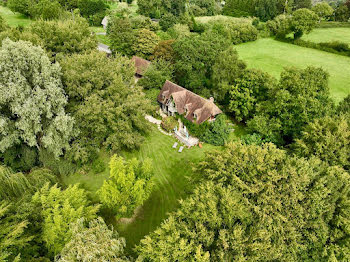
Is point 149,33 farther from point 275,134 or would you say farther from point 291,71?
point 275,134

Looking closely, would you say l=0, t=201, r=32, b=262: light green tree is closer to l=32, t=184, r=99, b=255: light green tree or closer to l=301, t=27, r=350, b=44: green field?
l=32, t=184, r=99, b=255: light green tree

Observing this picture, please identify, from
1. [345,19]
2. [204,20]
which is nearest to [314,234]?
[204,20]

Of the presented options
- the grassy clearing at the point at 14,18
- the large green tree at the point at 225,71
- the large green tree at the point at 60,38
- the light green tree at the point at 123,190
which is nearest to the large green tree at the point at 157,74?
the large green tree at the point at 225,71

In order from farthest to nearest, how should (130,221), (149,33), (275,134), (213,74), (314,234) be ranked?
(149,33)
(213,74)
(275,134)
(130,221)
(314,234)

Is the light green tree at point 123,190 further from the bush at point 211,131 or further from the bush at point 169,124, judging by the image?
the bush at point 211,131

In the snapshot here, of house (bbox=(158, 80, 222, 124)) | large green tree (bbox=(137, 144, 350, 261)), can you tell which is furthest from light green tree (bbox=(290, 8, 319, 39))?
large green tree (bbox=(137, 144, 350, 261))
